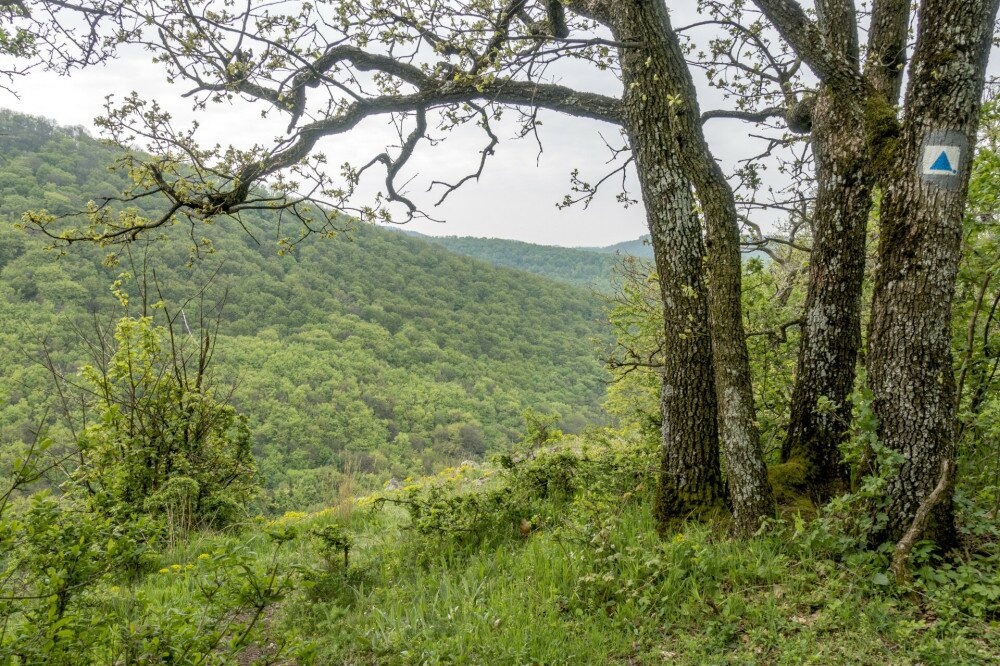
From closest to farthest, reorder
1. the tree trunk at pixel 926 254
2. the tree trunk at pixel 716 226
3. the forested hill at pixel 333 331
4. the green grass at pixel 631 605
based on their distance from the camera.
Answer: the green grass at pixel 631 605 → the tree trunk at pixel 926 254 → the tree trunk at pixel 716 226 → the forested hill at pixel 333 331

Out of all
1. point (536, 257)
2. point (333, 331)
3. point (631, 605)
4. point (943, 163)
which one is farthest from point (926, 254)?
point (536, 257)

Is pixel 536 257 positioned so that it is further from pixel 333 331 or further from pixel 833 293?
pixel 833 293

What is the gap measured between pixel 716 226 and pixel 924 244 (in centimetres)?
111

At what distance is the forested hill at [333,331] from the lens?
48.7 m

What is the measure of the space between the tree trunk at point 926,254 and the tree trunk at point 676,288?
3.52 ft

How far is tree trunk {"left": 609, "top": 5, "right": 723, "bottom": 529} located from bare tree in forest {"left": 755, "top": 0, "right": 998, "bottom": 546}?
105 centimetres

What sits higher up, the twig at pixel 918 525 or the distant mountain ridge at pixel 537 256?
the distant mountain ridge at pixel 537 256

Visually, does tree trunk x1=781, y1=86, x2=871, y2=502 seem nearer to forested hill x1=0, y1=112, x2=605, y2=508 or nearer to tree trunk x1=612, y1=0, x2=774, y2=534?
tree trunk x1=612, y1=0, x2=774, y2=534

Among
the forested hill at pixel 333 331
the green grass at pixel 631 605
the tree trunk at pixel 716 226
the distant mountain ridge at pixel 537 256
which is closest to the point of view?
the green grass at pixel 631 605

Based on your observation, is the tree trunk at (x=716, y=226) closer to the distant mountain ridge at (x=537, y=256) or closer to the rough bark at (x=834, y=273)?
the rough bark at (x=834, y=273)

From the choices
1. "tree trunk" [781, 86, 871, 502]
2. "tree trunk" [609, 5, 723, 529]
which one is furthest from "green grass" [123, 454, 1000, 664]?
"tree trunk" [781, 86, 871, 502]

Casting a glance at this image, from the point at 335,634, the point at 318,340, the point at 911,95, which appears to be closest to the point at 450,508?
the point at 335,634

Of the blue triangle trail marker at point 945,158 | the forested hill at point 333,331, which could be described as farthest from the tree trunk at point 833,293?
the forested hill at point 333,331

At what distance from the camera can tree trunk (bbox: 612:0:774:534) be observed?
3.58m
